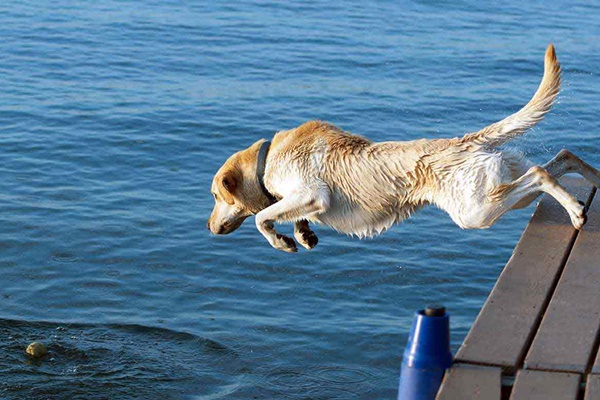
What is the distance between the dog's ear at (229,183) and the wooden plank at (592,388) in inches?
130

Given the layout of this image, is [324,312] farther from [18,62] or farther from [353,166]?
[18,62]

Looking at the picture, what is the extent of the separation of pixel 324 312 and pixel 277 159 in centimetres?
289

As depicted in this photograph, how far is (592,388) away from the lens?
418 centimetres

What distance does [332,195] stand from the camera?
6.74 m

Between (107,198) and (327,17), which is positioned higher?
(327,17)

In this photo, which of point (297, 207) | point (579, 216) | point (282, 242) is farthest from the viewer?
point (282, 242)

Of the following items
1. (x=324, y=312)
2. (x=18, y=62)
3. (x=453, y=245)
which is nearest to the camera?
(x=324, y=312)

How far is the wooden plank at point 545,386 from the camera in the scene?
13.6 ft

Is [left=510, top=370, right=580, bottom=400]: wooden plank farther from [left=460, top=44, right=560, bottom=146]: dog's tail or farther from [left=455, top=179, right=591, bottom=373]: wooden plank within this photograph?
[left=460, top=44, right=560, bottom=146]: dog's tail

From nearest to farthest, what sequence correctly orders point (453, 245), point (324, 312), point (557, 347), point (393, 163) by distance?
point (557, 347)
point (393, 163)
point (324, 312)
point (453, 245)

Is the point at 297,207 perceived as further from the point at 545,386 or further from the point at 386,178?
the point at 545,386

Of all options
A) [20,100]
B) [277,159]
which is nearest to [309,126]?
[277,159]

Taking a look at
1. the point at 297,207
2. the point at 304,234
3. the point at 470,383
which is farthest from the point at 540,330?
the point at 304,234

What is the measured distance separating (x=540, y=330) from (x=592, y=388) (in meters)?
0.62
